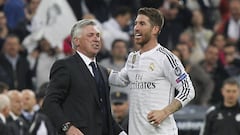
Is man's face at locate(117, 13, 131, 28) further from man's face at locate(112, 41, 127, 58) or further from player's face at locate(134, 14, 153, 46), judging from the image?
player's face at locate(134, 14, 153, 46)

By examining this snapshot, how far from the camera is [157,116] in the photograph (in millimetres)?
9688

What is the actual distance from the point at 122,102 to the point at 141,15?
455cm

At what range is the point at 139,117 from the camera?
32.5ft

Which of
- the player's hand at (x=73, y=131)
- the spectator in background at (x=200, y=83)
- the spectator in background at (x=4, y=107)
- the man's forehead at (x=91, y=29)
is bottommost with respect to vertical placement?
the spectator in background at (x=200, y=83)

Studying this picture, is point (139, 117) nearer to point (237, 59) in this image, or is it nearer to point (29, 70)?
point (29, 70)

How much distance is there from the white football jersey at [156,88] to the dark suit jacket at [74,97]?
15.8 inches

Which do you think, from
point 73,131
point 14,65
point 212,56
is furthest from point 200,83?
point 73,131

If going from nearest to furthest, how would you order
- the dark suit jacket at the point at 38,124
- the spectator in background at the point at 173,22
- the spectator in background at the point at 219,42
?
the dark suit jacket at the point at 38,124 → the spectator in background at the point at 173,22 → the spectator in background at the point at 219,42

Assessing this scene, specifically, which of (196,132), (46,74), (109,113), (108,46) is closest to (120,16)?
(108,46)

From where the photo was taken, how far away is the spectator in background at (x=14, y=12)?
18.2 m

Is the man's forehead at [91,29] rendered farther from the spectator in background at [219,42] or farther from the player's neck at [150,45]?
the spectator in background at [219,42]

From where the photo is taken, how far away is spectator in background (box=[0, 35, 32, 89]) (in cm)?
1686

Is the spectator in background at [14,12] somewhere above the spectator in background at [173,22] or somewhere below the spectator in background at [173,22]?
above

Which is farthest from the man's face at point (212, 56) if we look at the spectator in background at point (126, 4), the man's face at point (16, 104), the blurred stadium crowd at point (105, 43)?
the man's face at point (16, 104)
